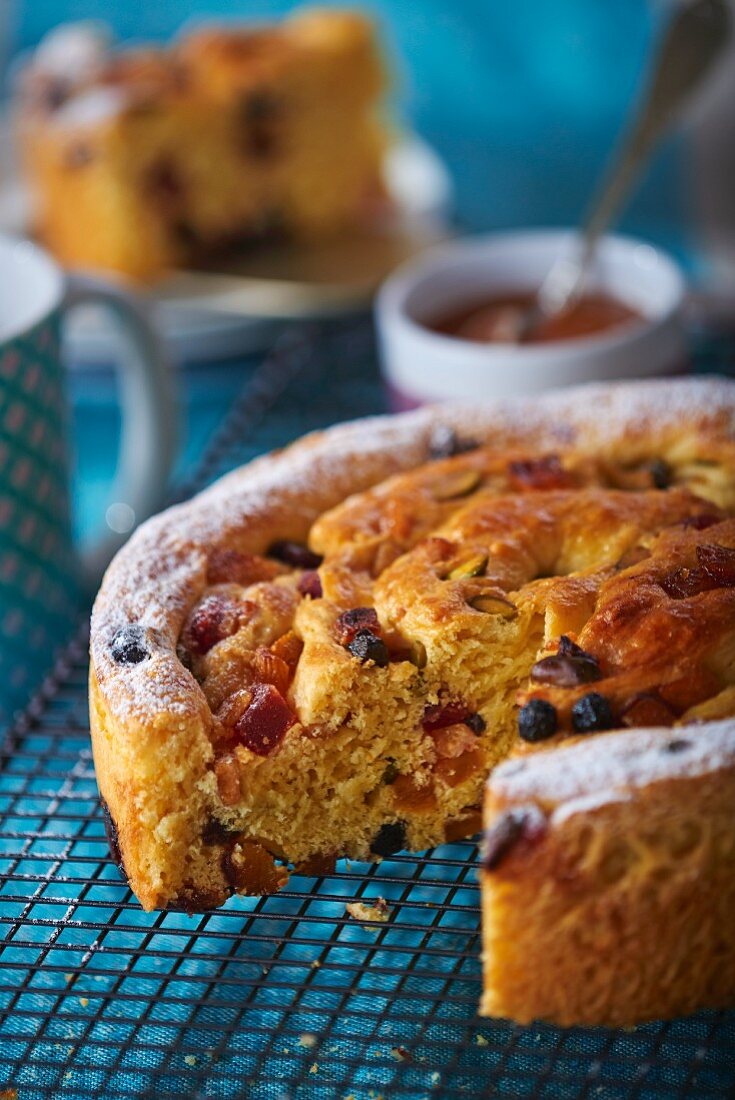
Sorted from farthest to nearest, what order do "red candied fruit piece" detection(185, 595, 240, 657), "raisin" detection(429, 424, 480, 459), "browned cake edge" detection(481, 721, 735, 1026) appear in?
1. "raisin" detection(429, 424, 480, 459)
2. "red candied fruit piece" detection(185, 595, 240, 657)
3. "browned cake edge" detection(481, 721, 735, 1026)

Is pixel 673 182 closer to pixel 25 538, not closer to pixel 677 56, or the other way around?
pixel 677 56

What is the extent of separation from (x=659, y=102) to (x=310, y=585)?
2062mm

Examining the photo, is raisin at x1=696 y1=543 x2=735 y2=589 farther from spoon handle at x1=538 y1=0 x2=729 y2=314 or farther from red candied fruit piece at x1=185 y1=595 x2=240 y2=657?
spoon handle at x1=538 y1=0 x2=729 y2=314

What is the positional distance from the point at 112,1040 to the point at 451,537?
106 cm

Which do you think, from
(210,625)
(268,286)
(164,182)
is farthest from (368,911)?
(164,182)

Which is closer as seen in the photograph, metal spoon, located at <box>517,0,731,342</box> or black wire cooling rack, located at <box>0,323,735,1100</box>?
black wire cooling rack, located at <box>0,323,735,1100</box>

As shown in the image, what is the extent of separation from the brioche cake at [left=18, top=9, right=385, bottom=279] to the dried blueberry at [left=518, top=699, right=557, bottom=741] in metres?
3.00

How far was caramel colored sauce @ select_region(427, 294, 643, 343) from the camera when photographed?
11.8ft

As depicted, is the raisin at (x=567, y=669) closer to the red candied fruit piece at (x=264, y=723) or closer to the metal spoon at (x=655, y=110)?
the red candied fruit piece at (x=264, y=723)

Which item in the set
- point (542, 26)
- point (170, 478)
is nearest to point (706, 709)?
point (170, 478)

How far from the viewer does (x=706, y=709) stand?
2008mm

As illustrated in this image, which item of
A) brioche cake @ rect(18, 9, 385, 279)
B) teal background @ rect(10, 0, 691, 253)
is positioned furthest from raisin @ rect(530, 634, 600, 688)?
teal background @ rect(10, 0, 691, 253)

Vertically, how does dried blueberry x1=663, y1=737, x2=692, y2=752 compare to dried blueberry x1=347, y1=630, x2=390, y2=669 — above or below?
below

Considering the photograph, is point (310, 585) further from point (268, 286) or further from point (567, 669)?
point (268, 286)
